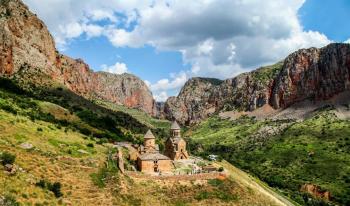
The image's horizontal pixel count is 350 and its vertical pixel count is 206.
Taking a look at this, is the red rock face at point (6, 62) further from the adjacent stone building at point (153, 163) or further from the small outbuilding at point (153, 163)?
the small outbuilding at point (153, 163)

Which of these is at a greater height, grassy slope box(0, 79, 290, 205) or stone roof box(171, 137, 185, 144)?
stone roof box(171, 137, 185, 144)

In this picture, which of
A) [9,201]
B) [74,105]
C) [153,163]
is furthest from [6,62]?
[9,201]

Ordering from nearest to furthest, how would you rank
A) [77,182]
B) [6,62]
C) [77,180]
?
1. [77,182]
2. [77,180]
3. [6,62]

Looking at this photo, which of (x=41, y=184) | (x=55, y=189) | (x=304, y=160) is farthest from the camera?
(x=304, y=160)

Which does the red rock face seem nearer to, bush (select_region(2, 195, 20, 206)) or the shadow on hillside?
the shadow on hillside


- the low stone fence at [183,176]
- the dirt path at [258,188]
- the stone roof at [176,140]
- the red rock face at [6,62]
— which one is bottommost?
the dirt path at [258,188]

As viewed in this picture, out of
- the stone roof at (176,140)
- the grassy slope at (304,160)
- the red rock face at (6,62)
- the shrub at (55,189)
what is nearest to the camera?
the shrub at (55,189)

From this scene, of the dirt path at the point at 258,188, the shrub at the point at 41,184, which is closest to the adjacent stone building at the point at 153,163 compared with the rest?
the dirt path at the point at 258,188

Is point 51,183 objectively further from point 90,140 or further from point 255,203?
point 255,203

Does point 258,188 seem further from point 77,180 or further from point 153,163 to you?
point 77,180

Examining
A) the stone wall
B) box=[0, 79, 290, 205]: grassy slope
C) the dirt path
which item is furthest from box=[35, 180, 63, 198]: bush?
the dirt path

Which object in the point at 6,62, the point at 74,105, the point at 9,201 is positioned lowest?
the point at 9,201

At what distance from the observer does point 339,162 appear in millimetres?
148750

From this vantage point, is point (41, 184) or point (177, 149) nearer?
point (41, 184)
